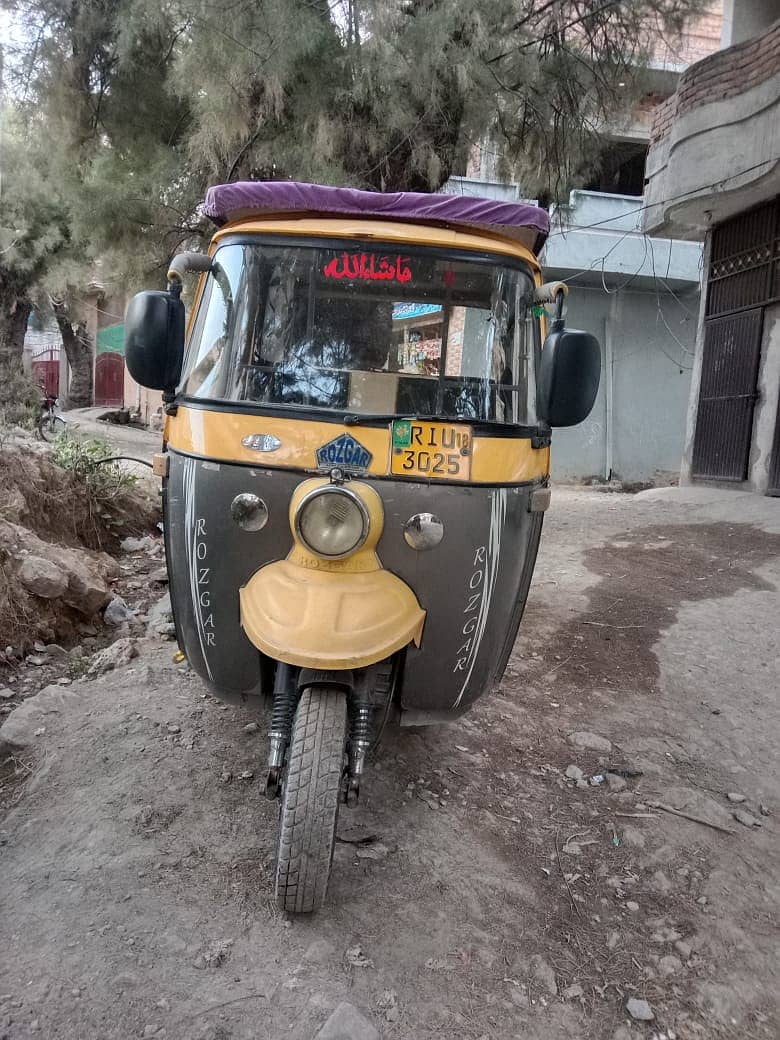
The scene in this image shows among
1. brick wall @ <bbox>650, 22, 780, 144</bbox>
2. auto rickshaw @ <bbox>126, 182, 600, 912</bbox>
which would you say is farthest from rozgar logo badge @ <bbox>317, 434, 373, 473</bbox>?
brick wall @ <bbox>650, 22, 780, 144</bbox>

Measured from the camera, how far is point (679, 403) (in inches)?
588

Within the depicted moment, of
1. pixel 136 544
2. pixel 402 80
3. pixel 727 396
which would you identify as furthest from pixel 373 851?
pixel 727 396

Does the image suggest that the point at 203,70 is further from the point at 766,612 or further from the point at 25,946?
the point at 25,946

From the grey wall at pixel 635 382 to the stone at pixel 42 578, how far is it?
36.5ft

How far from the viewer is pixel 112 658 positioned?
4.23 meters

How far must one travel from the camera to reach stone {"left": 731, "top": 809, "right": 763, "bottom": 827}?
302 centimetres

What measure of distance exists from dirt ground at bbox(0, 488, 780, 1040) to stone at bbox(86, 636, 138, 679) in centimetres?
11

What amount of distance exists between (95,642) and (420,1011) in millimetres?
3399

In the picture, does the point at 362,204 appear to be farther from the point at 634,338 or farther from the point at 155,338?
the point at 634,338

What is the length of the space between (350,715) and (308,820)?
357mm

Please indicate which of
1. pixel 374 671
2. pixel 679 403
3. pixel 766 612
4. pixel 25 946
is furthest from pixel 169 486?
pixel 679 403

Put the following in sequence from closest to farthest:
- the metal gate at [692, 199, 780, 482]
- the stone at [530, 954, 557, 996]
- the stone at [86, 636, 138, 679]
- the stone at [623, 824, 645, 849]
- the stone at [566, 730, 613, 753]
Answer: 1. the stone at [530, 954, 557, 996]
2. the stone at [623, 824, 645, 849]
3. the stone at [566, 730, 613, 753]
4. the stone at [86, 636, 138, 679]
5. the metal gate at [692, 199, 780, 482]

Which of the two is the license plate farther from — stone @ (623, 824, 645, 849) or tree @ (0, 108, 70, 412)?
tree @ (0, 108, 70, 412)

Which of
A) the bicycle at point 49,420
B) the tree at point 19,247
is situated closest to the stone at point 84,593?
the bicycle at point 49,420
